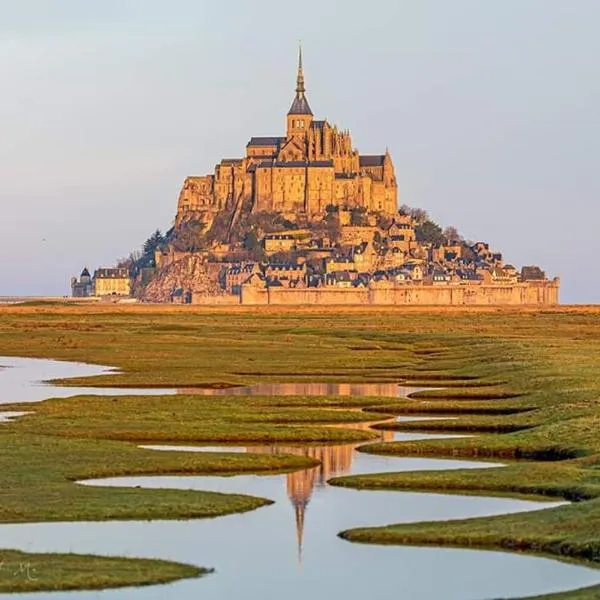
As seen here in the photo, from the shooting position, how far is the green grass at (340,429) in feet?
64.9

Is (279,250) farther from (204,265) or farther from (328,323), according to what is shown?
(328,323)

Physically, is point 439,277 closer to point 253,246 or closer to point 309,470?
point 253,246

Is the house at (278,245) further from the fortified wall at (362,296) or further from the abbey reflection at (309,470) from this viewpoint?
the abbey reflection at (309,470)

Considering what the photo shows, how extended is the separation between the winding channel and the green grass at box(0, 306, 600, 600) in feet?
1.65

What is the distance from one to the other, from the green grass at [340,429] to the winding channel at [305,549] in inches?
19.8

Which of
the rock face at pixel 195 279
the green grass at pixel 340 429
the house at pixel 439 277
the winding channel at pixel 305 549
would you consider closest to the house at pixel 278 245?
the rock face at pixel 195 279

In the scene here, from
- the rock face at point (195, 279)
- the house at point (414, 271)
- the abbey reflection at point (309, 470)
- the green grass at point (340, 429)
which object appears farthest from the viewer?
the house at point (414, 271)

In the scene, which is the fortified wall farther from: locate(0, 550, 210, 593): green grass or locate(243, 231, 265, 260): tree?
locate(0, 550, 210, 593): green grass

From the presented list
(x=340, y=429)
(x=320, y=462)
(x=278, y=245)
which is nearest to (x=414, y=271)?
(x=278, y=245)

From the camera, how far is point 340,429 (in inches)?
1212

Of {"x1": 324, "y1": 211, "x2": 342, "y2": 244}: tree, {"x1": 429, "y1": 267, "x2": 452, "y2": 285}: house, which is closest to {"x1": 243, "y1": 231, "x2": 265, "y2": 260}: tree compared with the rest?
{"x1": 324, "y1": 211, "x2": 342, "y2": 244}: tree

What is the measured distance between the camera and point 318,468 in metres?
25.4

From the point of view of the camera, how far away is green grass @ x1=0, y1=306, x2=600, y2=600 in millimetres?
19781

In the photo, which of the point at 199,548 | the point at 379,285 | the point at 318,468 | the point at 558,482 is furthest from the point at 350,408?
the point at 379,285
